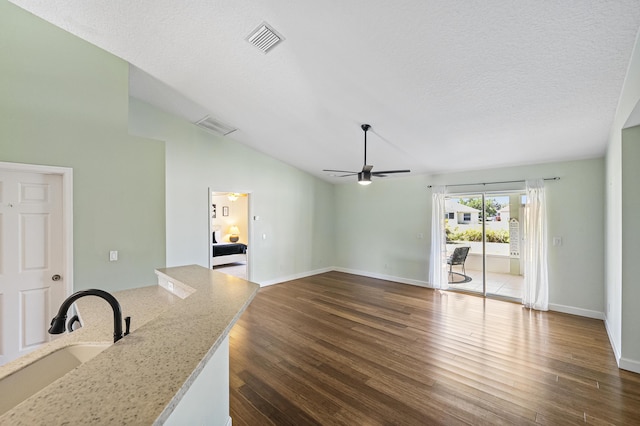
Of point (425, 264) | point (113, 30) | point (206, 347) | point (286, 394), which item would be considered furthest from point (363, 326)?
point (113, 30)

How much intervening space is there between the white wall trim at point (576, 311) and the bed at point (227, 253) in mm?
7528

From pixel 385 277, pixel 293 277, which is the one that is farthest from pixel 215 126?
pixel 385 277

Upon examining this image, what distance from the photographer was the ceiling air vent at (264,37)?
2355 mm

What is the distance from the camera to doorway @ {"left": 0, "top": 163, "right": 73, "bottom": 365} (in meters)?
2.66

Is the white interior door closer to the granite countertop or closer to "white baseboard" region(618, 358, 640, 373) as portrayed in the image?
the granite countertop

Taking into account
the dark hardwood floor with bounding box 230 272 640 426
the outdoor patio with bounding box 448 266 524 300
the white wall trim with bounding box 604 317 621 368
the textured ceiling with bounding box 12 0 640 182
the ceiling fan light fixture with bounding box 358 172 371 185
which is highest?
the textured ceiling with bounding box 12 0 640 182

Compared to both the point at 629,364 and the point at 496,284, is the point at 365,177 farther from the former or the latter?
the point at 496,284

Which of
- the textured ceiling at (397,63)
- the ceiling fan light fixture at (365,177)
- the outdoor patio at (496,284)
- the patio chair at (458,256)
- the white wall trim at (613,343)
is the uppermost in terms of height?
the textured ceiling at (397,63)

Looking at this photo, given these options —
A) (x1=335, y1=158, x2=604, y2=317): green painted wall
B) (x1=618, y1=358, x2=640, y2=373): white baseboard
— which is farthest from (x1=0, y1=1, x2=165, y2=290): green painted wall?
(x1=618, y1=358, x2=640, y2=373): white baseboard

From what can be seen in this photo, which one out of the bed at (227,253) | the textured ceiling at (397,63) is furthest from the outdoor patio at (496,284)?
the bed at (227,253)

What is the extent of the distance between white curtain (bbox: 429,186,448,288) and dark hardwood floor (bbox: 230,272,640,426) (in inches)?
40.4

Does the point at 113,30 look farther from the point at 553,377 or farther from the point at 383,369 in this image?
the point at 553,377

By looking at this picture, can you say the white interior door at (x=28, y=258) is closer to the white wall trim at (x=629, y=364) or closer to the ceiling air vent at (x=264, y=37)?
the ceiling air vent at (x=264, y=37)

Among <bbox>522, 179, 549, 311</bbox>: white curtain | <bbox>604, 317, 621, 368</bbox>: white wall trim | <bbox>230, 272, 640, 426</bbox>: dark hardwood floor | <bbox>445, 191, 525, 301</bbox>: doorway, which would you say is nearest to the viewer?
<bbox>230, 272, 640, 426</bbox>: dark hardwood floor
